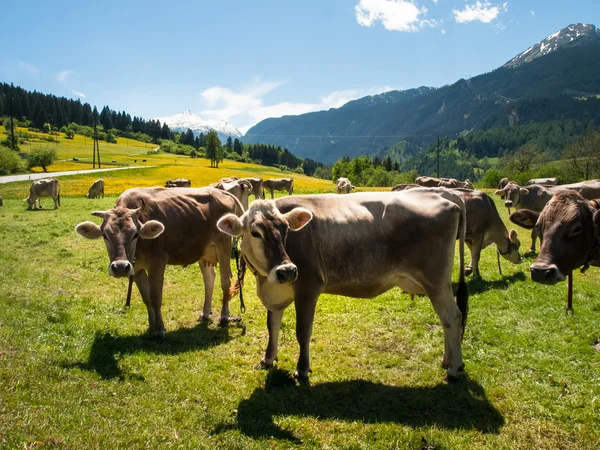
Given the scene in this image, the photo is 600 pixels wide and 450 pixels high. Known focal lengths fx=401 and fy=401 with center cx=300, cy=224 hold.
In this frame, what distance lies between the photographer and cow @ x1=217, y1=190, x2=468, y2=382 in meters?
6.32

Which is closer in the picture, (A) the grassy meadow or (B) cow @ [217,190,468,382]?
(A) the grassy meadow

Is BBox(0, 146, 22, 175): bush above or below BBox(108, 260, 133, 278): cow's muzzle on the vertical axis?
above

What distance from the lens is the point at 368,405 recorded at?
589cm

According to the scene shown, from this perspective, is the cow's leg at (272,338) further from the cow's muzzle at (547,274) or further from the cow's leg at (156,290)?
the cow's muzzle at (547,274)

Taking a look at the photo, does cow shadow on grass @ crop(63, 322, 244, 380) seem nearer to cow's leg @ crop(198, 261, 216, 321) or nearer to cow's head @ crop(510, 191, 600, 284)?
cow's leg @ crop(198, 261, 216, 321)

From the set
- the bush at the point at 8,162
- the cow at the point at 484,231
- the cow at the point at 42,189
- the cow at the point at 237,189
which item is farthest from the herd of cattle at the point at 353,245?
the bush at the point at 8,162

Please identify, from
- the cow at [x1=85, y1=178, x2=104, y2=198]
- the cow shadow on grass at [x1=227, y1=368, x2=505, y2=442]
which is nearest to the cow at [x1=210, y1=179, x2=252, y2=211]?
the cow shadow on grass at [x1=227, y1=368, x2=505, y2=442]

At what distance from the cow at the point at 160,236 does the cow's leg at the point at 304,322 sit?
9.21ft

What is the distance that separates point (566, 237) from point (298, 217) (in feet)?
11.7

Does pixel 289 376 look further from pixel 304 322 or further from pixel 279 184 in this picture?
pixel 279 184

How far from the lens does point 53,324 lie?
25.6 ft

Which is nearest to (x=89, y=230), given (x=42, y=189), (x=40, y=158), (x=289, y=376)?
(x=289, y=376)

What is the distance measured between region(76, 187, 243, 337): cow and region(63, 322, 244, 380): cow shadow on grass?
12.4 inches

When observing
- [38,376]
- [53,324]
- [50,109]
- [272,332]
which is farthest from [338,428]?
[50,109]
